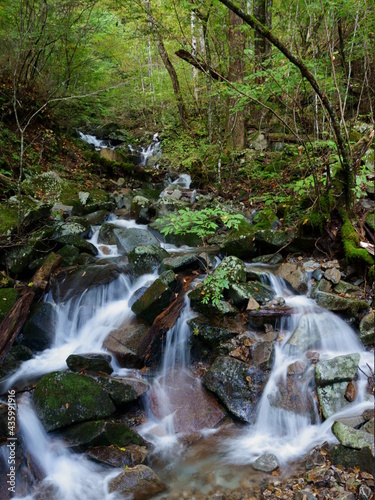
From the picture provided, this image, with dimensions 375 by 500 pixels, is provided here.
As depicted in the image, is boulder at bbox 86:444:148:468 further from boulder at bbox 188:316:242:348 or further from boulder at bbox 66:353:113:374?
boulder at bbox 188:316:242:348

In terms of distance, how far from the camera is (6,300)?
5.14 m

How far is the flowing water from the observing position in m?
3.49

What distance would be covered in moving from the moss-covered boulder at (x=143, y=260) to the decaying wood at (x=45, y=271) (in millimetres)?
1384

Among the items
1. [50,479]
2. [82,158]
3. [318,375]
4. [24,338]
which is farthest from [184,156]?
[50,479]

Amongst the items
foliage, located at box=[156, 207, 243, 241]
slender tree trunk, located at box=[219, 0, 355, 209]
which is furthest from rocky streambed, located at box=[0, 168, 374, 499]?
slender tree trunk, located at box=[219, 0, 355, 209]

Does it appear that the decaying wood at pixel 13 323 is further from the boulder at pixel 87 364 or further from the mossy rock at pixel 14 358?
the boulder at pixel 87 364

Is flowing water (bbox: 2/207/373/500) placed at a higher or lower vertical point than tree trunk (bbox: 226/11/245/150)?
lower

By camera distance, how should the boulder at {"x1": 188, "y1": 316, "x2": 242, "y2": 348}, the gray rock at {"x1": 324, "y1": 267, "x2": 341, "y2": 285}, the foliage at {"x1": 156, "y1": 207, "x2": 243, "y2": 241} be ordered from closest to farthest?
1. the foliage at {"x1": 156, "y1": 207, "x2": 243, "y2": 241}
2. the boulder at {"x1": 188, "y1": 316, "x2": 242, "y2": 348}
3. the gray rock at {"x1": 324, "y1": 267, "x2": 341, "y2": 285}

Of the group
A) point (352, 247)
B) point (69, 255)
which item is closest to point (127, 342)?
point (69, 255)

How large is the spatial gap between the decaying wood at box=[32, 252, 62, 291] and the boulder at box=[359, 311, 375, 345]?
504cm

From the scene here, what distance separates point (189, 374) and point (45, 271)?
127 inches

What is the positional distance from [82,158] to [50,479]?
1060 centimetres

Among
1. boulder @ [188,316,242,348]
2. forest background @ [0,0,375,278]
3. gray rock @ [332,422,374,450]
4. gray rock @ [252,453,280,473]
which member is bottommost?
gray rock @ [252,453,280,473]

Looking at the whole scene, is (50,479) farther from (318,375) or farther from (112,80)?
(112,80)
